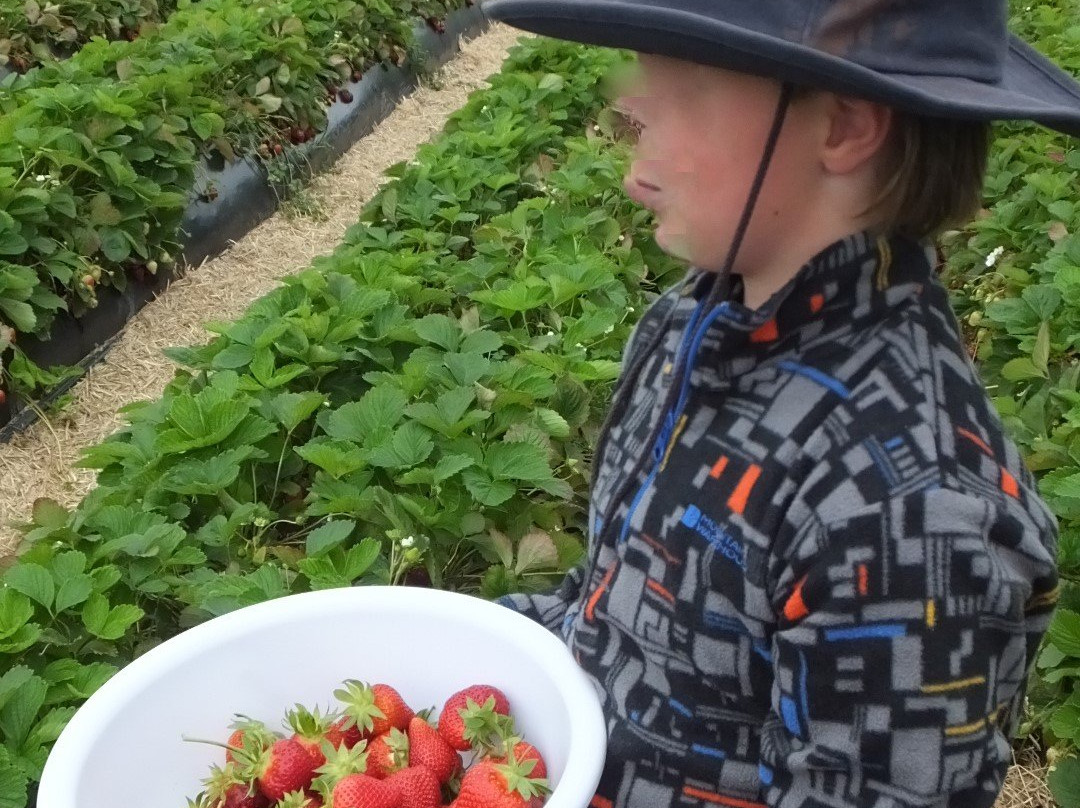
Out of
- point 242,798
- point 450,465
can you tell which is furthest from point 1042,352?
point 242,798

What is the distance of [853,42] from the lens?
820mm

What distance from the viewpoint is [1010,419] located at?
2.30m

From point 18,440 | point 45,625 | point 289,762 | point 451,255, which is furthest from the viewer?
Result: point 18,440

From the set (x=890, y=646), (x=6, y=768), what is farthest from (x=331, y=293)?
(x=890, y=646)

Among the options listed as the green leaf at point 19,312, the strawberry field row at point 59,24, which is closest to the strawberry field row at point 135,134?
the green leaf at point 19,312

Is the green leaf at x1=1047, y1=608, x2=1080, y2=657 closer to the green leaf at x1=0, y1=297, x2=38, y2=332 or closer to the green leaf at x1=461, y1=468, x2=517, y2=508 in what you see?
the green leaf at x1=461, y1=468, x2=517, y2=508

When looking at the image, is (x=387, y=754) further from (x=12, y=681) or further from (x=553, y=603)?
(x=12, y=681)

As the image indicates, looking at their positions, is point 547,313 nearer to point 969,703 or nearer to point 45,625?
point 45,625

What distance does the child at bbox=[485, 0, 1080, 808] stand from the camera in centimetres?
84

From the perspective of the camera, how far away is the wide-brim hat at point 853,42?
80 centimetres

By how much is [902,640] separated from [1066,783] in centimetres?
109

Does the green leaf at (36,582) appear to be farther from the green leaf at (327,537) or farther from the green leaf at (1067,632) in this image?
the green leaf at (1067,632)

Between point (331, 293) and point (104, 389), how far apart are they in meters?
1.66

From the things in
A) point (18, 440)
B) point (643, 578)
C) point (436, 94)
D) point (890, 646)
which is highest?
point (890, 646)
